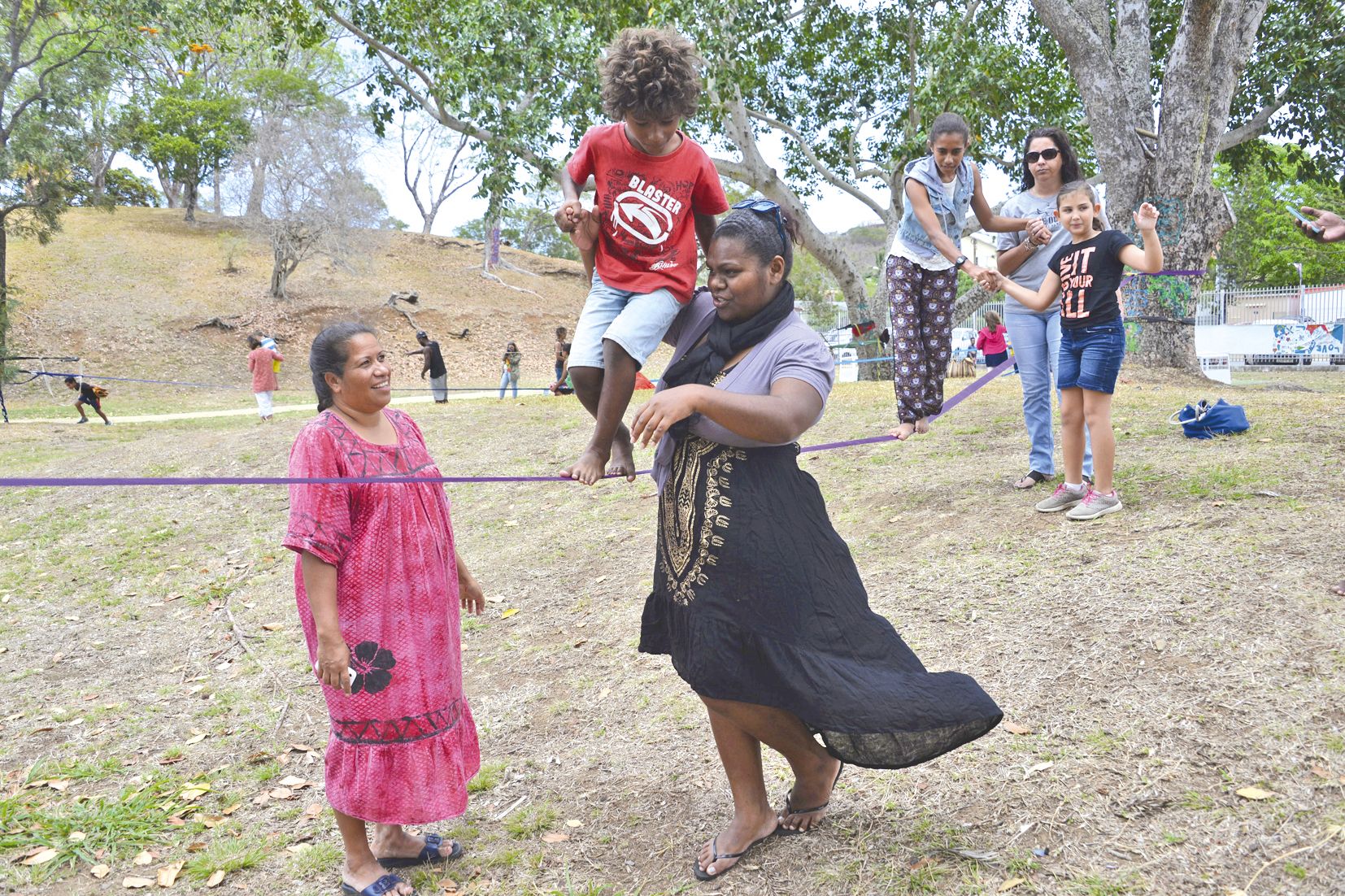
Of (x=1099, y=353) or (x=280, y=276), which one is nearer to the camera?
(x=1099, y=353)

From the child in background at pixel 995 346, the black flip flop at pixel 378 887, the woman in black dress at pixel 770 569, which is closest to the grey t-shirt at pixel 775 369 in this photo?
the woman in black dress at pixel 770 569

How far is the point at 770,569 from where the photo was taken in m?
2.53

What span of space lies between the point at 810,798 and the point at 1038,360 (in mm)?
3744

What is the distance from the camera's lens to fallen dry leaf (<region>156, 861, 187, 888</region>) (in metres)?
3.36

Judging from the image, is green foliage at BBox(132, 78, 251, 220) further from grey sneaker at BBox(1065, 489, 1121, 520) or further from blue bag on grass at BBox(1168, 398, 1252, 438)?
grey sneaker at BBox(1065, 489, 1121, 520)

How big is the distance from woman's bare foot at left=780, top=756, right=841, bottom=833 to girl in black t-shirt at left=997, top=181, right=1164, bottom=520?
291 cm

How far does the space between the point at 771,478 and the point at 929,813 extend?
1.33 meters

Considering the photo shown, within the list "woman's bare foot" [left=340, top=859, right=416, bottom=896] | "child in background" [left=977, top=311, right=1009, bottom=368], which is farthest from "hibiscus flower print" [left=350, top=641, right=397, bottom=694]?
"child in background" [left=977, top=311, right=1009, bottom=368]

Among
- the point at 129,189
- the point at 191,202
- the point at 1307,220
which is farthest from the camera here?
the point at 129,189

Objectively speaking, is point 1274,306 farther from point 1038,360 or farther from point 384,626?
point 384,626

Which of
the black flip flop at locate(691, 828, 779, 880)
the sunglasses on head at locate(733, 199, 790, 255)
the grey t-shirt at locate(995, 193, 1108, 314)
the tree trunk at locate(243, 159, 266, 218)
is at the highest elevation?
the tree trunk at locate(243, 159, 266, 218)

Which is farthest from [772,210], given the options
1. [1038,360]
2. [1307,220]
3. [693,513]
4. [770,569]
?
[1038,360]

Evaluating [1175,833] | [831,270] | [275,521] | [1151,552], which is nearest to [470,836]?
[1175,833]

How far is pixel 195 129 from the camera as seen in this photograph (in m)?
42.1
